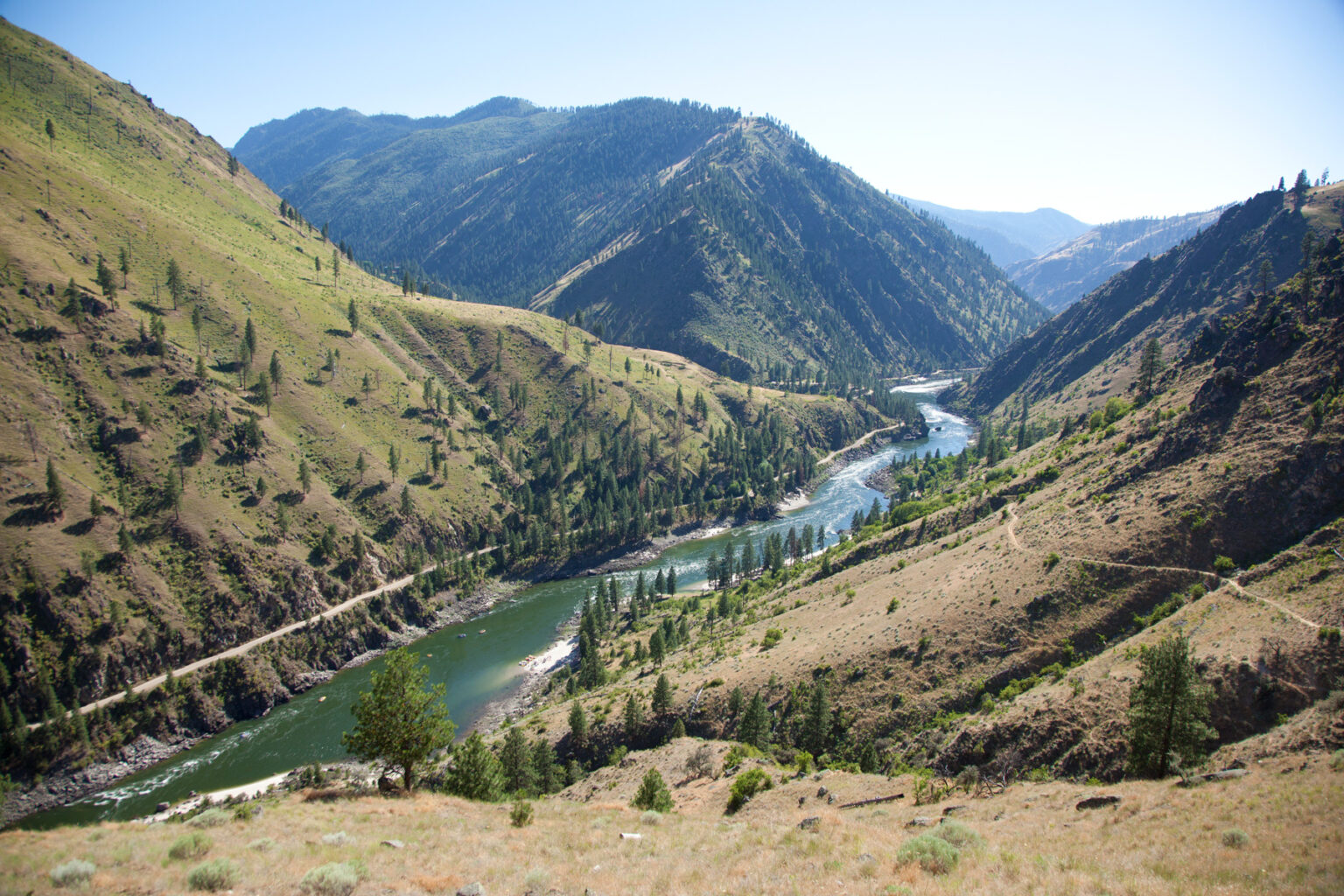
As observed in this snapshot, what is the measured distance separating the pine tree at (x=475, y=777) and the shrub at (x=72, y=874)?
22971mm

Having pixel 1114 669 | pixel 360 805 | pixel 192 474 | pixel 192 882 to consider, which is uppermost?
Result: pixel 192 474

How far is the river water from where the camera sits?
70.2m

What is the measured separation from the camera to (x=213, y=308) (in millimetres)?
133000

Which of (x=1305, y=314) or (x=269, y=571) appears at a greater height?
(x=1305, y=314)

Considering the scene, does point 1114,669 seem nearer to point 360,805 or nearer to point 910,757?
point 910,757

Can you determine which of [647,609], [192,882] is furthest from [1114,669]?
[647,609]


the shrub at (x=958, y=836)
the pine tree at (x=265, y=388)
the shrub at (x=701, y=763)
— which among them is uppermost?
the pine tree at (x=265, y=388)

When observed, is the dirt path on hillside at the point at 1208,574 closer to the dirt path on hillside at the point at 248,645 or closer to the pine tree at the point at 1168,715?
the pine tree at the point at 1168,715

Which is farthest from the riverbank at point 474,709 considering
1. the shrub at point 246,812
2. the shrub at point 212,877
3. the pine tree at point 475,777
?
the shrub at point 212,877

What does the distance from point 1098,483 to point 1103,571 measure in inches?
713

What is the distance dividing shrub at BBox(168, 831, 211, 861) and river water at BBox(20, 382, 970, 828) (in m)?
34.8

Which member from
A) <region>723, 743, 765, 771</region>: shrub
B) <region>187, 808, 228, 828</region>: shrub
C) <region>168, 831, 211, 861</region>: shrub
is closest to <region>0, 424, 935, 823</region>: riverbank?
<region>723, 743, 765, 771</region>: shrub

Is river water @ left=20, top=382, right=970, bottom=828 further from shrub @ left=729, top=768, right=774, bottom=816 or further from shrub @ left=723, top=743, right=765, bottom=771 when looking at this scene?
shrub @ left=729, top=768, right=774, bottom=816

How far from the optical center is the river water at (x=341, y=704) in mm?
70250
